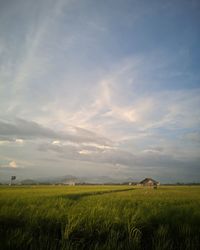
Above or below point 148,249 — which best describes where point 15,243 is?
above

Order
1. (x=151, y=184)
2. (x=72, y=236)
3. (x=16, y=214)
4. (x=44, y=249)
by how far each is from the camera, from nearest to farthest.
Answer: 1. (x=44, y=249)
2. (x=72, y=236)
3. (x=16, y=214)
4. (x=151, y=184)

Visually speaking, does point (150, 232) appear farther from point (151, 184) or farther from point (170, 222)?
Answer: point (151, 184)

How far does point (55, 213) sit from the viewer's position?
7.55 meters

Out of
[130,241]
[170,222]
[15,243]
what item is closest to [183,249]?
[130,241]

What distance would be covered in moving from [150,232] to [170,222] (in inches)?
47.9

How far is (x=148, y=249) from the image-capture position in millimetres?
5004

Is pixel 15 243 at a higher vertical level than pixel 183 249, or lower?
higher

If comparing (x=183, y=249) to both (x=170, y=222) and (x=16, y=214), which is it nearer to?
(x=170, y=222)

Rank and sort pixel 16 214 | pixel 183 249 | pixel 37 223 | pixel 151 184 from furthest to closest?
pixel 151 184, pixel 16 214, pixel 37 223, pixel 183 249

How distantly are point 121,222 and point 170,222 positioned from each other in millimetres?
1788

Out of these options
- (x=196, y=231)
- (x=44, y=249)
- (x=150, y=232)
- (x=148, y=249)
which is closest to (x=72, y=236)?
(x=44, y=249)

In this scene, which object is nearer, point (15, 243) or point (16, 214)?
point (15, 243)

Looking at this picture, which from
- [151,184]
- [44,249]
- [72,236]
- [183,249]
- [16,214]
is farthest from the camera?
[151,184]

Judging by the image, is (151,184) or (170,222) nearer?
(170,222)
